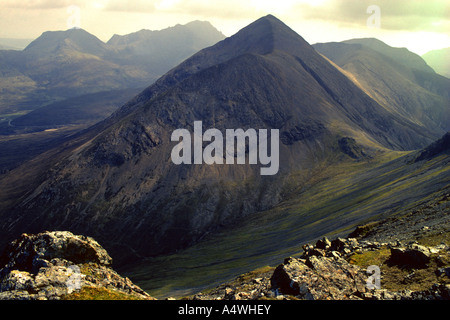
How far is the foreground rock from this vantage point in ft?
123

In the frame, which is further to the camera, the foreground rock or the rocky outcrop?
the rocky outcrop

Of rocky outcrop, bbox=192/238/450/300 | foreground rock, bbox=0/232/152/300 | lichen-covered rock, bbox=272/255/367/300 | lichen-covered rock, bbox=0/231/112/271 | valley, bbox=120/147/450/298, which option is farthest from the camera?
valley, bbox=120/147/450/298

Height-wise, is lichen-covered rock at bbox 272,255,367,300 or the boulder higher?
the boulder

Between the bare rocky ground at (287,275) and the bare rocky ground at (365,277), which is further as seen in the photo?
the bare rocky ground at (365,277)

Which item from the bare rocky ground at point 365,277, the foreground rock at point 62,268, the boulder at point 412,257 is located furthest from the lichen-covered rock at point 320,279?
the foreground rock at point 62,268

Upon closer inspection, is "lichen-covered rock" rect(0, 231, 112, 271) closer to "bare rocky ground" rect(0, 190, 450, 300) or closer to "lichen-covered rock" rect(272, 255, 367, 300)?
"bare rocky ground" rect(0, 190, 450, 300)

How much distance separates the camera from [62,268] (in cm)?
4266

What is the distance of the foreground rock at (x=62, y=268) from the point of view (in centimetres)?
3744

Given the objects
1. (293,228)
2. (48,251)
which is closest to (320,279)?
(48,251)

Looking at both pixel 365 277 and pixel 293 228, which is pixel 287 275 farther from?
pixel 293 228

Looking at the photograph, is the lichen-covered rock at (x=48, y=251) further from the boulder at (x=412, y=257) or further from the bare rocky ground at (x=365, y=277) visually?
the boulder at (x=412, y=257)

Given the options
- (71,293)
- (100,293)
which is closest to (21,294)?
(71,293)

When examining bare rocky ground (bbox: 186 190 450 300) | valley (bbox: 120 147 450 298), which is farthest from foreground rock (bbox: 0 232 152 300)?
valley (bbox: 120 147 450 298)

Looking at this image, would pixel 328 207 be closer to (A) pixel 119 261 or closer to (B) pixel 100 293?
(A) pixel 119 261
